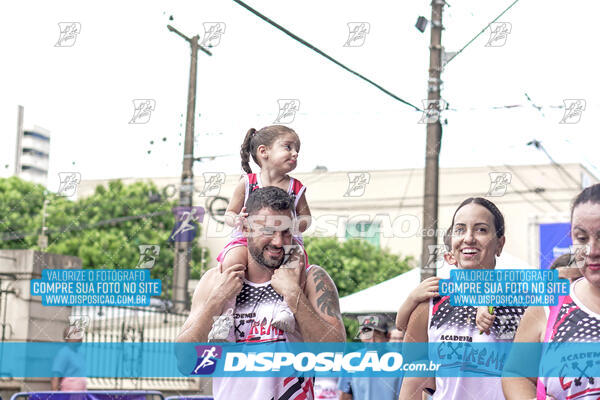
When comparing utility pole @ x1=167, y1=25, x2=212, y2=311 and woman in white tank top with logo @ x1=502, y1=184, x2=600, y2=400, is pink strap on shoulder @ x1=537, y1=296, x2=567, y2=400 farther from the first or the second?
utility pole @ x1=167, y1=25, x2=212, y2=311

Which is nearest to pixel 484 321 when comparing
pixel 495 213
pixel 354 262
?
pixel 495 213

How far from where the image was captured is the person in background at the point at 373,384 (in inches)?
273

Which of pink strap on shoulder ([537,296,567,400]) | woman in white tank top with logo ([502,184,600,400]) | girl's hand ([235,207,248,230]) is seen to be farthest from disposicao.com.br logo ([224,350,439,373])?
pink strap on shoulder ([537,296,567,400])

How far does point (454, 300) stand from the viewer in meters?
4.16

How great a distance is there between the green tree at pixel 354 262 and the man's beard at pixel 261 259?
1977cm

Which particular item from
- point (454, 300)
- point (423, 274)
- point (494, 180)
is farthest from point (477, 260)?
point (423, 274)

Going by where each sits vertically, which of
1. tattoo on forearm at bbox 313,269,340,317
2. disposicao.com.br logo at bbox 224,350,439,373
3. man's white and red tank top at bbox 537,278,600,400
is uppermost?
tattoo on forearm at bbox 313,269,340,317

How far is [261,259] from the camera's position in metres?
3.66

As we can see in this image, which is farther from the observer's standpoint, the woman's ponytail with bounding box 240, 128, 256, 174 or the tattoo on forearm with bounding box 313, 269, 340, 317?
the woman's ponytail with bounding box 240, 128, 256, 174

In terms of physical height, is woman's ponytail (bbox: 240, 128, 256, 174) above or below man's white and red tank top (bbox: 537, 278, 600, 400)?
above

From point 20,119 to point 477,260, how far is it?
13550mm

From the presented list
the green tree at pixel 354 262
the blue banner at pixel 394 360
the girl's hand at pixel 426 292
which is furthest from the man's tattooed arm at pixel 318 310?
the green tree at pixel 354 262

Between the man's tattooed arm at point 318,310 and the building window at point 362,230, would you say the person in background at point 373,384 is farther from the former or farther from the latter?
the man's tattooed arm at point 318,310

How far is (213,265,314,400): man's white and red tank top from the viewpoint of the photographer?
356 cm
